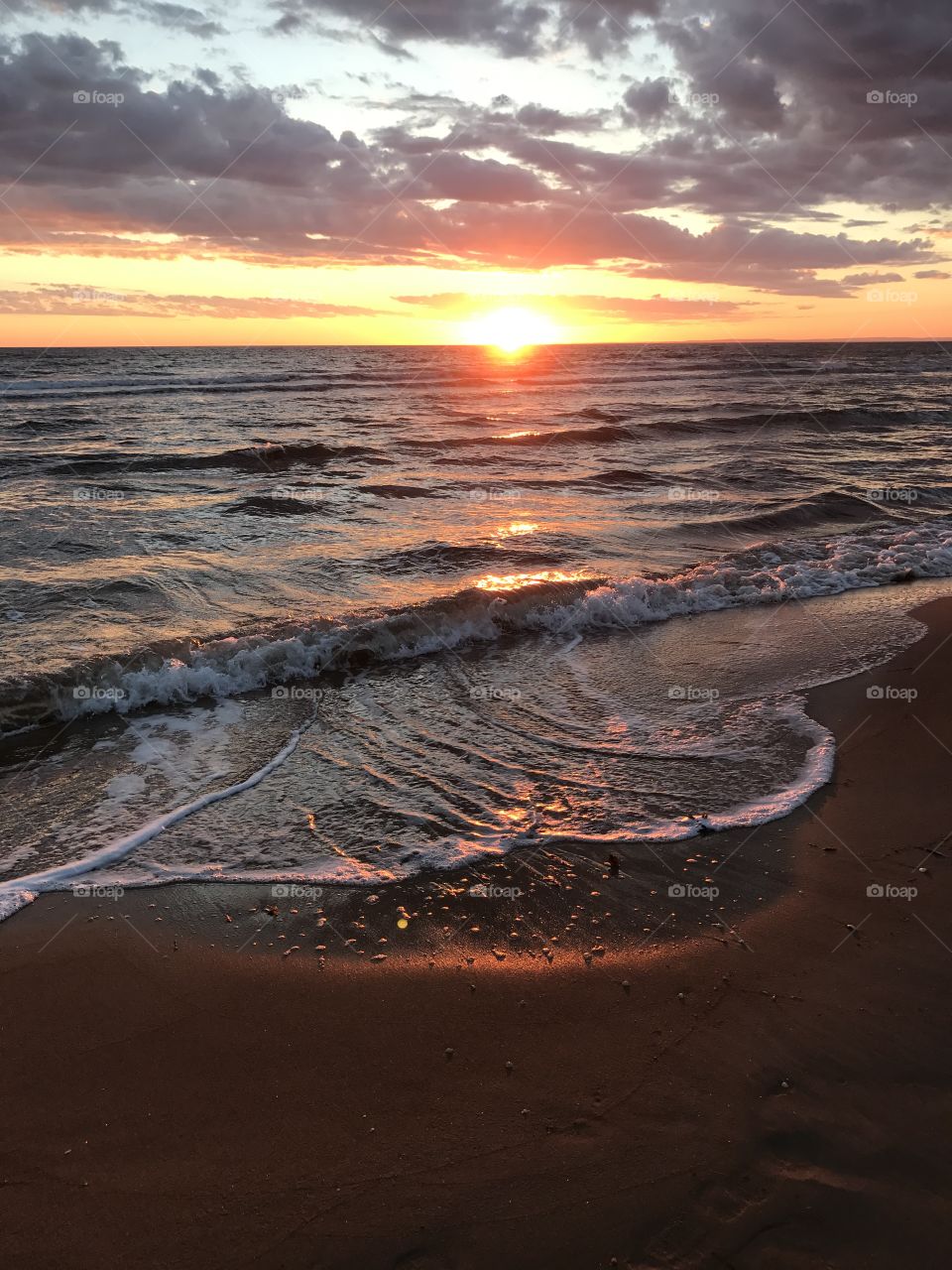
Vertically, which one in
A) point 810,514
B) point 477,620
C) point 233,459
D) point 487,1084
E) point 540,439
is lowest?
point 487,1084

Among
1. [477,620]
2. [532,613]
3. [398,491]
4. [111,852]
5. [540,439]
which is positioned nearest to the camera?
[111,852]

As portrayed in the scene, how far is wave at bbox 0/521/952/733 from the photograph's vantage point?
318 inches

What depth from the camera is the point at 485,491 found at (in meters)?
18.8

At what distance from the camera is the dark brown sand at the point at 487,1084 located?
2.99 metres

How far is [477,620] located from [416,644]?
1.01m

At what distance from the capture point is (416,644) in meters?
9.68

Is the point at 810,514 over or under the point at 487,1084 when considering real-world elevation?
over

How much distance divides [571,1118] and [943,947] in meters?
2.45

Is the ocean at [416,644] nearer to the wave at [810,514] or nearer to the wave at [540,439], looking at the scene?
the wave at [810,514]

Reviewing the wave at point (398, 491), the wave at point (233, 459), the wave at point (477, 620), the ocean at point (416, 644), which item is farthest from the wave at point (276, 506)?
the wave at point (477, 620)

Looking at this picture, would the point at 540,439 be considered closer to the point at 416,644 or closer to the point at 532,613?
the point at 532,613

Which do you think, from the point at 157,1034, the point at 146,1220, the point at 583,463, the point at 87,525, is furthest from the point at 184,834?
the point at 583,463

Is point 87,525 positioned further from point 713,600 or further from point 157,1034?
point 157,1034

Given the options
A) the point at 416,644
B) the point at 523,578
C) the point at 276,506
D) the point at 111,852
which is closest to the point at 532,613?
the point at 523,578
